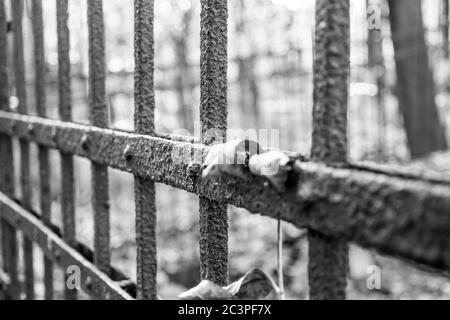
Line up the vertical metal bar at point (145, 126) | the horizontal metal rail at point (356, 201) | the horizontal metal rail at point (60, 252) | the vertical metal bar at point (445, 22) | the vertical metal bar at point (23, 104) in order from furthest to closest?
the vertical metal bar at point (445, 22) → the vertical metal bar at point (23, 104) → the horizontal metal rail at point (60, 252) → the vertical metal bar at point (145, 126) → the horizontal metal rail at point (356, 201)

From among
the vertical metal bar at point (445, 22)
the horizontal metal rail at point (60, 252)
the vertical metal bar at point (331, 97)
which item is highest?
the vertical metal bar at point (445, 22)

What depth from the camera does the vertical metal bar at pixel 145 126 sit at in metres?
1.39

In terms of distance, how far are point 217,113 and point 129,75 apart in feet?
21.2

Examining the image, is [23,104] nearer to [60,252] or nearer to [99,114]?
[60,252]

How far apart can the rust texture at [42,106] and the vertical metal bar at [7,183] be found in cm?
67

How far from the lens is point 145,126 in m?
1.43

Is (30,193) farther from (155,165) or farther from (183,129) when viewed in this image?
(183,129)

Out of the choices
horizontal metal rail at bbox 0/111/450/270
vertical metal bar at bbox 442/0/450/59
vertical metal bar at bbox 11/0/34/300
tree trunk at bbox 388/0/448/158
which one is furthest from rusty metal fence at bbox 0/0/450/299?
vertical metal bar at bbox 442/0/450/59

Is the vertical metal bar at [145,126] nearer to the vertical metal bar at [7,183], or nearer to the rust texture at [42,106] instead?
the rust texture at [42,106]

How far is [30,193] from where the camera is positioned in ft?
9.22

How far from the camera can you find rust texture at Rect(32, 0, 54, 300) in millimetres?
2258

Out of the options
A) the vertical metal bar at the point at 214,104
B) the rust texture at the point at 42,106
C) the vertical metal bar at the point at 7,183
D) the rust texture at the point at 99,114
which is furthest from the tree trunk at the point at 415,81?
the vertical metal bar at the point at 214,104

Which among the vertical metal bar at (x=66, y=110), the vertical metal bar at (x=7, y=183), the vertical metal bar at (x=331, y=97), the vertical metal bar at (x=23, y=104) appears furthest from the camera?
the vertical metal bar at (x=7, y=183)
